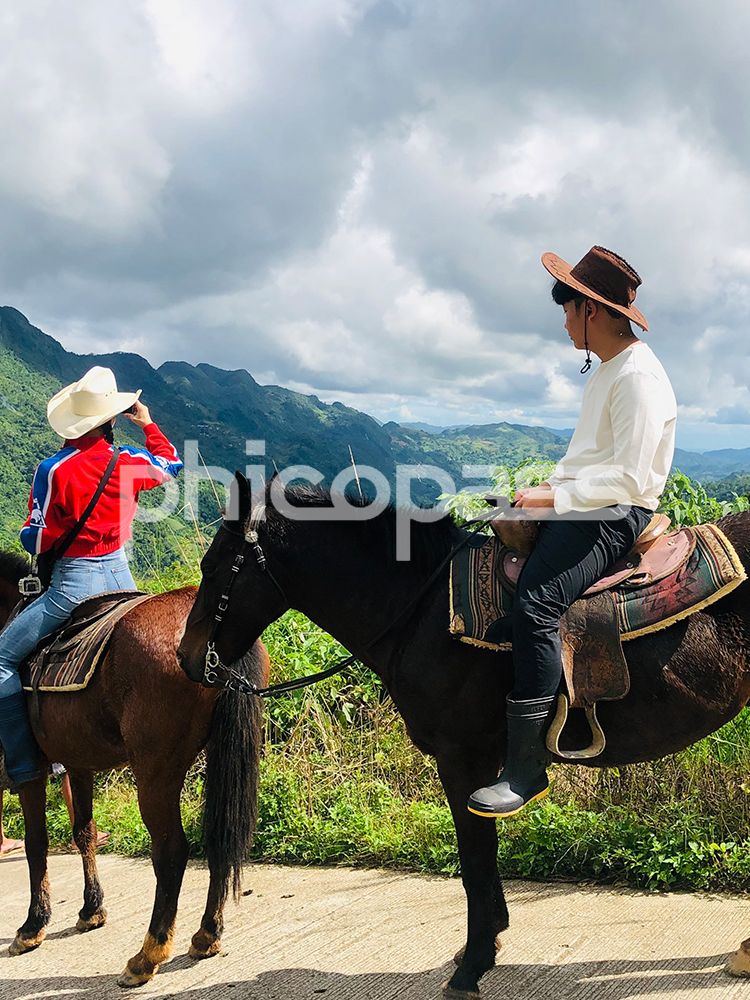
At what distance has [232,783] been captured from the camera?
13.4ft

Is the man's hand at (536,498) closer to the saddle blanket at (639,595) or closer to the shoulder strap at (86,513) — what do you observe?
the saddle blanket at (639,595)

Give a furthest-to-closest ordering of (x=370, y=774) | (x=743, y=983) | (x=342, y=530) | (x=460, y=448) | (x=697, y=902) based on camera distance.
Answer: (x=460, y=448) → (x=370, y=774) → (x=697, y=902) → (x=342, y=530) → (x=743, y=983)

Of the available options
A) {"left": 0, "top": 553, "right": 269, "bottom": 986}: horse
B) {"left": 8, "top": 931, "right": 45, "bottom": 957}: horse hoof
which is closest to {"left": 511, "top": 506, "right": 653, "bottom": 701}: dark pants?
{"left": 0, "top": 553, "right": 269, "bottom": 986}: horse

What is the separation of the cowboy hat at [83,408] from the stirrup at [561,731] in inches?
114

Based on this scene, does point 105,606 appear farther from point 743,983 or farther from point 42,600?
point 743,983

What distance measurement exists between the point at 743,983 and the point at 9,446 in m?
48.5

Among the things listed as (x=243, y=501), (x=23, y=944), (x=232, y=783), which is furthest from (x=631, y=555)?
(x=23, y=944)

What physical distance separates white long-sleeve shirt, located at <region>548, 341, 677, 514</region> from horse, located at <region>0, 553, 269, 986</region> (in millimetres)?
1858

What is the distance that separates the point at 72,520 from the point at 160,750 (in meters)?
1.34

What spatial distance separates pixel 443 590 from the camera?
329 cm

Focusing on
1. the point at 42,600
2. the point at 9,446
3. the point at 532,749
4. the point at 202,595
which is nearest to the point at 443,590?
the point at 532,749

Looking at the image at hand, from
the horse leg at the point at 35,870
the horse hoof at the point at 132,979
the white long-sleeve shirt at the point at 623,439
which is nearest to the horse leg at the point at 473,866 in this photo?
the white long-sleeve shirt at the point at 623,439

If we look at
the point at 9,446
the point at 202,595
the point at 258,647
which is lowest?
the point at 258,647

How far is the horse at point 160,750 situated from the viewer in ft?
12.7
